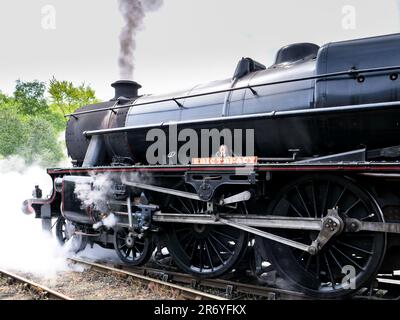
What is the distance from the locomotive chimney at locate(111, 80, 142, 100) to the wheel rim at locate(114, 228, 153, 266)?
2886mm

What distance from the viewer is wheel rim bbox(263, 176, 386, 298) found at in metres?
3.77

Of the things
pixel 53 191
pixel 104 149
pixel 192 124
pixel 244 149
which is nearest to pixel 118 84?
pixel 104 149

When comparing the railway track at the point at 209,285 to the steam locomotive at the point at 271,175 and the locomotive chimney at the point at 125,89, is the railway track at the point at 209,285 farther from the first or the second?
the locomotive chimney at the point at 125,89

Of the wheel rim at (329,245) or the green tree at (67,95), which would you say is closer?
the wheel rim at (329,245)

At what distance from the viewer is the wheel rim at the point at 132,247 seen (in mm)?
5633

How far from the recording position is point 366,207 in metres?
3.79

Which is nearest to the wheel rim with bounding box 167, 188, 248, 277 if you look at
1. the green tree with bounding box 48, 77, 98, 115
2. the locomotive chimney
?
the locomotive chimney

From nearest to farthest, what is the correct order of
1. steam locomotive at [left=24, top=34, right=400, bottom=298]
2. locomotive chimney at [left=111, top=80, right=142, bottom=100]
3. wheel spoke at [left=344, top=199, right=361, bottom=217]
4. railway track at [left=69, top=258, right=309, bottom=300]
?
steam locomotive at [left=24, top=34, right=400, bottom=298] < wheel spoke at [left=344, top=199, right=361, bottom=217] < railway track at [left=69, top=258, right=309, bottom=300] < locomotive chimney at [left=111, top=80, right=142, bottom=100]

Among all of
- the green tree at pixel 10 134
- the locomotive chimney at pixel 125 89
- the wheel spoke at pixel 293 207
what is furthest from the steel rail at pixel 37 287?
the green tree at pixel 10 134

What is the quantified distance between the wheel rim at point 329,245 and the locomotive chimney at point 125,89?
4285 mm

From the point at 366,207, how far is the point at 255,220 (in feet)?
3.97

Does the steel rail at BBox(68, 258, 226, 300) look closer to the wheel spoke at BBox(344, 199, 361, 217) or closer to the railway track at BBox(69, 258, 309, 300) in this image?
the railway track at BBox(69, 258, 309, 300)

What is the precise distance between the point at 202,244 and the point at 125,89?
149 inches

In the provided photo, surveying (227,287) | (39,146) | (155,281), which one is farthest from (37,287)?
(39,146)
